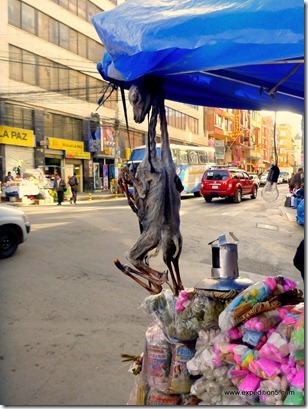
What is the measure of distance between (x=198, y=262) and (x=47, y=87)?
819 inches

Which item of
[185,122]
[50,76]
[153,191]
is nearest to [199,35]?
[153,191]

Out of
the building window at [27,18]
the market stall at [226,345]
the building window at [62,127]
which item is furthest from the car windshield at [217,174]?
the market stall at [226,345]

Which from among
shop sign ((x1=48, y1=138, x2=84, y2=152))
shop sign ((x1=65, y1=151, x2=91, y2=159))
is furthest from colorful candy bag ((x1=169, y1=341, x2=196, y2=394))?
shop sign ((x1=65, y1=151, x2=91, y2=159))

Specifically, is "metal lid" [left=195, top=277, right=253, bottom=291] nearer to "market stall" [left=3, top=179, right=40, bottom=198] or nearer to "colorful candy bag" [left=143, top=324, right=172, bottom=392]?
"colorful candy bag" [left=143, top=324, right=172, bottom=392]

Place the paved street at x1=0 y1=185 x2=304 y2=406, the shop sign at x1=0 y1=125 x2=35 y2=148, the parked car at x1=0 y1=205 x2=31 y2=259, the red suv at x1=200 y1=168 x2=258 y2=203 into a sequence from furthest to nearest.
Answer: the shop sign at x1=0 y1=125 x2=35 y2=148 → the red suv at x1=200 y1=168 x2=258 y2=203 → the parked car at x1=0 y1=205 x2=31 y2=259 → the paved street at x1=0 y1=185 x2=304 y2=406

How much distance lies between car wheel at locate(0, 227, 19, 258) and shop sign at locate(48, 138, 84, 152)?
1804 cm

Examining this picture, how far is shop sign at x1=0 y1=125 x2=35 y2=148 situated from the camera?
20.9m

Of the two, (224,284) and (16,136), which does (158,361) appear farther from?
(16,136)

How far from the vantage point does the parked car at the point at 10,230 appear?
277 inches

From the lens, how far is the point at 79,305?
15.6ft

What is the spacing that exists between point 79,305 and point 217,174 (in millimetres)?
14868

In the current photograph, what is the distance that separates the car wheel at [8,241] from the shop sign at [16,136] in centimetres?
1531

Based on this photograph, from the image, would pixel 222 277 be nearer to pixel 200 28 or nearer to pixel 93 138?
pixel 200 28

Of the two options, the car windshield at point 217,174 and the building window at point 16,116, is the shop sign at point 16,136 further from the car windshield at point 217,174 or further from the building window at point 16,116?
the car windshield at point 217,174
